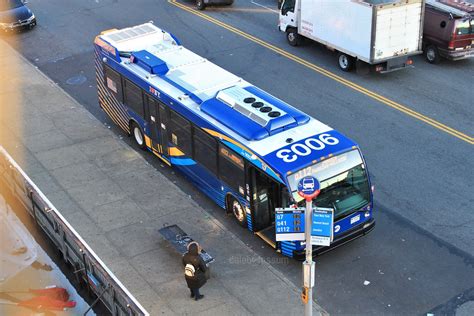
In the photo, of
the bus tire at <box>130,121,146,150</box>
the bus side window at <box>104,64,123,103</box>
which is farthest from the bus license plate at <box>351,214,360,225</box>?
the bus side window at <box>104,64,123,103</box>

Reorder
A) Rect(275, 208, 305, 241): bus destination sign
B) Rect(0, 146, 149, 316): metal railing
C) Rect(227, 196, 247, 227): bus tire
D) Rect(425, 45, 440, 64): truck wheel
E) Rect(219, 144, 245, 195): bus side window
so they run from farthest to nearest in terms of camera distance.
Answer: Rect(425, 45, 440, 64): truck wheel, Rect(227, 196, 247, 227): bus tire, Rect(219, 144, 245, 195): bus side window, Rect(0, 146, 149, 316): metal railing, Rect(275, 208, 305, 241): bus destination sign

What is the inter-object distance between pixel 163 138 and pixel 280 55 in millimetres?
9538

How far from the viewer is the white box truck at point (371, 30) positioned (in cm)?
2372

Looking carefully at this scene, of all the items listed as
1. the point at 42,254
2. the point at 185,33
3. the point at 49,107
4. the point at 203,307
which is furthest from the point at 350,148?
the point at 185,33

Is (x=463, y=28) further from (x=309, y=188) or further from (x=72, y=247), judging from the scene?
(x=72, y=247)

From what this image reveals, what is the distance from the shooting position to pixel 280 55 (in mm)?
27125

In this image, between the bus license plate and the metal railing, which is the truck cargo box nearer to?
the bus license plate

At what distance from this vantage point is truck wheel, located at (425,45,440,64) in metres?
25.8

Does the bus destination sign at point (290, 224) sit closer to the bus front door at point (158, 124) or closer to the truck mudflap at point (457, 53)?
the bus front door at point (158, 124)

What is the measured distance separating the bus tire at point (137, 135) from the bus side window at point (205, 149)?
3208 millimetres

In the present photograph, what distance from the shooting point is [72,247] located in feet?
45.7

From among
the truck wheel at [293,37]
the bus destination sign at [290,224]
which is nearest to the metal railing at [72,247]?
the bus destination sign at [290,224]

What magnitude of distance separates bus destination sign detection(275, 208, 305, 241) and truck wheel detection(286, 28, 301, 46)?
55.9ft

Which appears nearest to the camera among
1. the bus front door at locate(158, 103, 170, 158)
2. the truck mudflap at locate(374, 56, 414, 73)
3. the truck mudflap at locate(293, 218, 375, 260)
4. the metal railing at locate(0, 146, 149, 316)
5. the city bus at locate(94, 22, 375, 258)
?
the metal railing at locate(0, 146, 149, 316)
